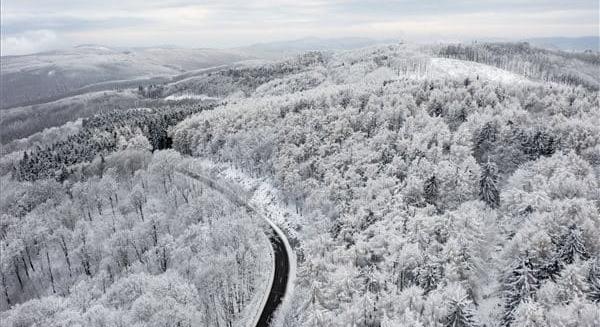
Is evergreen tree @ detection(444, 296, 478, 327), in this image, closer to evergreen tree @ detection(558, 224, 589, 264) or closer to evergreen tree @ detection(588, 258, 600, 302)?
evergreen tree @ detection(588, 258, 600, 302)

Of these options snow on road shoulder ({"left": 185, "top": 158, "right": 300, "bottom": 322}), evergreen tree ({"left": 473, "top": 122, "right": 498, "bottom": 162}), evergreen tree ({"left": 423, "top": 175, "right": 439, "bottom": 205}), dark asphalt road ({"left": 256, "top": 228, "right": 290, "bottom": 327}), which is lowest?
dark asphalt road ({"left": 256, "top": 228, "right": 290, "bottom": 327})

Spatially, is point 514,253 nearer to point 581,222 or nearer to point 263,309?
point 581,222

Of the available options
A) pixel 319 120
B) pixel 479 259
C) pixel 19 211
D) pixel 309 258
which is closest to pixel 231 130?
pixel 319 120

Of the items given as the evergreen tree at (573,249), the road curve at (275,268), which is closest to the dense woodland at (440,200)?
the evergreen tree at (573,249)

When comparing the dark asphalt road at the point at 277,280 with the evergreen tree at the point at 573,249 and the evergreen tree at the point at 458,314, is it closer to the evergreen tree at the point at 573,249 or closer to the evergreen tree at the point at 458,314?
the evergreen tree at the point at 458,314

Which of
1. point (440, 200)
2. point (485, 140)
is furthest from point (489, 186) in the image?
point (485, 140)

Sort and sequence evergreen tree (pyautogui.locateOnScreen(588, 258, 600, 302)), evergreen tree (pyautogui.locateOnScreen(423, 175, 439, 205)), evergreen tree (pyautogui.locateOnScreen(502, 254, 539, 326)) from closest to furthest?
evergreen tree (pyautogui.locateOnScreen(588, 258, 600, 302))
evergreen tree (pyautogui.locateOnScreen(502, 254, 539, 326))
evergreen tree (pyautogui.locateOnScreen(423, 175, 439, 205))

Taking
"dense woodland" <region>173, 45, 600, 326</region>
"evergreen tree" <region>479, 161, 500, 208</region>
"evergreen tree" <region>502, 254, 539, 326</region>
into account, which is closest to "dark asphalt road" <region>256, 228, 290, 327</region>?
"dense woodland" <region>173, 45, 600, 326</region>
